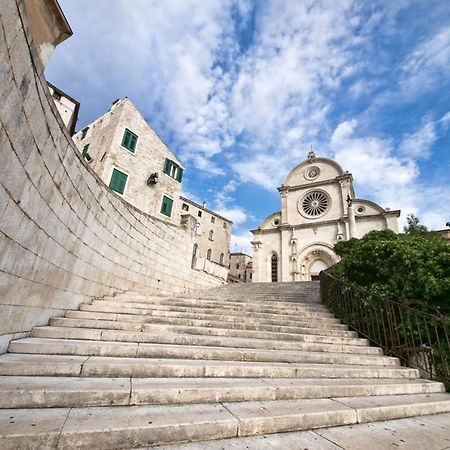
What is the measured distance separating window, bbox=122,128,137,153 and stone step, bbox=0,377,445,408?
46.2 ft

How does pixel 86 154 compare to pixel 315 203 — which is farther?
pixel 315 203

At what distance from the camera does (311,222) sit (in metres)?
22.4

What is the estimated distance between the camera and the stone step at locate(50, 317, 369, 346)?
395 centimetres

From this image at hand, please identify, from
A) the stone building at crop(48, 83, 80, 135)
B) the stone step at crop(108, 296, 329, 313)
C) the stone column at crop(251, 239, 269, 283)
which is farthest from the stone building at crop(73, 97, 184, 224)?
the stone column at crop(251, 239, 269, 283)

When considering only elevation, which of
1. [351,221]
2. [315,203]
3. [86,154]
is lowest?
[351,221]

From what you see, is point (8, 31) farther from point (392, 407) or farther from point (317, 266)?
point (317, 266)

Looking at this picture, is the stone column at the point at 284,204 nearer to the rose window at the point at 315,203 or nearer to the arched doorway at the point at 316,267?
the rose window at the point at 315,203

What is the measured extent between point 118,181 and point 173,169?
15.6 ft

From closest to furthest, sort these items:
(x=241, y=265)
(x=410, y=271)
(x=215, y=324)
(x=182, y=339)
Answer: (x=182, y=339) < (x=215, y=324) < (x=410, y=271) < (x=241, y=265)

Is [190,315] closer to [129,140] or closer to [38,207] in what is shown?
[38,207]

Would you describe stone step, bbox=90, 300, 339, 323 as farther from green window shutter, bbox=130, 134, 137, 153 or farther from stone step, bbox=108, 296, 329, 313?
green window shutter, bbox=130, 134, 137, 153

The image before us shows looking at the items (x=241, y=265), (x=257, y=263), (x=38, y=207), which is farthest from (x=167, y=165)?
(x=241, y=265)

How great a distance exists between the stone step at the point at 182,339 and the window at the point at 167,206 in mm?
12490

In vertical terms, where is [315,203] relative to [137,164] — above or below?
above
